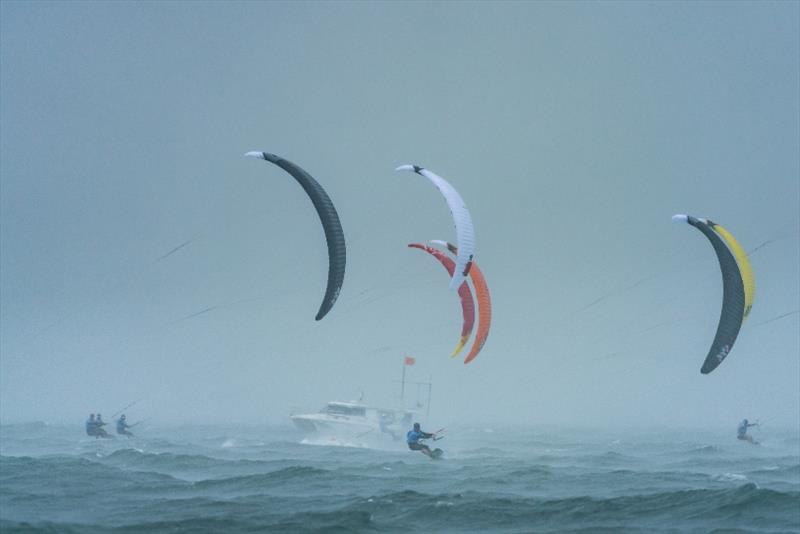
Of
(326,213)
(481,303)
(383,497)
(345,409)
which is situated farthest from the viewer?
(345,409)

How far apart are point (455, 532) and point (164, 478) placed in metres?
15.5

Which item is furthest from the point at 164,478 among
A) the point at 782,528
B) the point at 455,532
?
the point at 782,528

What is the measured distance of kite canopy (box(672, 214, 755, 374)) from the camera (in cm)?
3341

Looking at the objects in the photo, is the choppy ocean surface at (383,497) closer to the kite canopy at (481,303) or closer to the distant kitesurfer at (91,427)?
the kite canopy at (481,303)

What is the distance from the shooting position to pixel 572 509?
91.5 feet

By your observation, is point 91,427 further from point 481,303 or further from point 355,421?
point 481,303

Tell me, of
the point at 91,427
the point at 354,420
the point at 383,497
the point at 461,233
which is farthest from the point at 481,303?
the point at 91,427

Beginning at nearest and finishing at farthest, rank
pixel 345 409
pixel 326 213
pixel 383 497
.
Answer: pixel 383 497
pixel 326 213
pixel 345 409

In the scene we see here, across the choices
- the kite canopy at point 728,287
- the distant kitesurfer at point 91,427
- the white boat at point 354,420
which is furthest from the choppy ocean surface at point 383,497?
the white boat at point 354,420

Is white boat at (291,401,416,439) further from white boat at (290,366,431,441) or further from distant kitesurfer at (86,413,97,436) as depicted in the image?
distant kitesurfer at (86,413,97,436)

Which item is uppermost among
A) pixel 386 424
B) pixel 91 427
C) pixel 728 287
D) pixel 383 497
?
pixel 728 287

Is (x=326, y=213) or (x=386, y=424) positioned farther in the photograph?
(x=386, y=424)

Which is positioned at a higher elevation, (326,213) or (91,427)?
(326,213)

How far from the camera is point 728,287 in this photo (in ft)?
110
